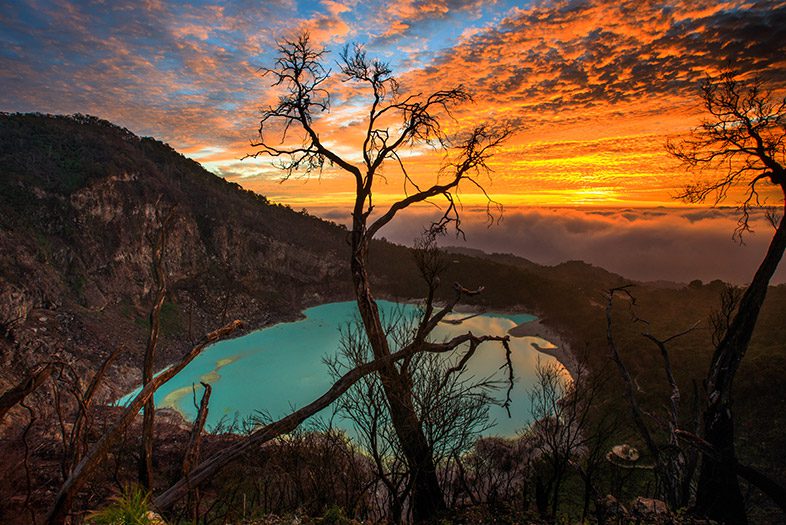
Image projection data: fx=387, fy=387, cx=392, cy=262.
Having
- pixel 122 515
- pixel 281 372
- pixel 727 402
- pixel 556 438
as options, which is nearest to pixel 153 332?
pixel 122 515

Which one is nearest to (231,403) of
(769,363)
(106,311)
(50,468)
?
(50,468)

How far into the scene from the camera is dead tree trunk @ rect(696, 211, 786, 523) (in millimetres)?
5746

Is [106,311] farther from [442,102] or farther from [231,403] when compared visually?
[442,102]

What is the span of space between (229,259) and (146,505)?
54.2m

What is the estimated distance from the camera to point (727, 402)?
6215 mm

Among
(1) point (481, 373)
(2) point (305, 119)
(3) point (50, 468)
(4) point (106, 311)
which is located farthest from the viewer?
(4) point (106, 311)

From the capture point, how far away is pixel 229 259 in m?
53.7

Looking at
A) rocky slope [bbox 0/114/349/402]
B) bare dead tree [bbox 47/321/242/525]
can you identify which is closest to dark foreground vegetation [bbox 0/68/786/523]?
bare dead tree [bbox 47/321/242/525]

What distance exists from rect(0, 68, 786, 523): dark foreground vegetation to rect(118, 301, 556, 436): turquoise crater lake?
2.20m

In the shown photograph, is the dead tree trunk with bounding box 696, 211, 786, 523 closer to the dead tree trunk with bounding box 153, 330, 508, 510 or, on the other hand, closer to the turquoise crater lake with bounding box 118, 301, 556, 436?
the dead tree trunk with bounding box 153, 330, 508, 510

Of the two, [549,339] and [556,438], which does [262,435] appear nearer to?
[556,438]

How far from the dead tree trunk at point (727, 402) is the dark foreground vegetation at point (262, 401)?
0.24 metres

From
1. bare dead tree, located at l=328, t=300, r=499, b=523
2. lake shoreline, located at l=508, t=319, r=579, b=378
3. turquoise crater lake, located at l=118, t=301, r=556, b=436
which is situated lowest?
turquoise crater lake, located at l=118, t=301, r=556, b=436

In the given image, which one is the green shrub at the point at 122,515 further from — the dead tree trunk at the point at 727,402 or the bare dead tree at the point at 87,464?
the dead tree trunk at the point at 727,402
